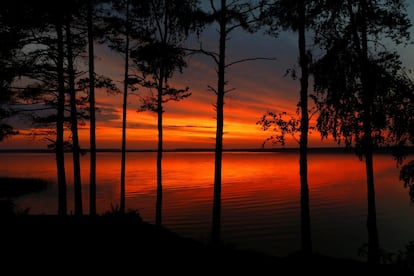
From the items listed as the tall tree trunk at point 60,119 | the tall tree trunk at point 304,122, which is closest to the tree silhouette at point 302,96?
the tall tree trunk at point 304,122

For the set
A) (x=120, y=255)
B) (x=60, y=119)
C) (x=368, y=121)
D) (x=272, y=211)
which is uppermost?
(x=60, y=119)

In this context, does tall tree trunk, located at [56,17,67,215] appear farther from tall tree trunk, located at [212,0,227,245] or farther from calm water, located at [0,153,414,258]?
tall tree trunk, located at [212,0,227,245]

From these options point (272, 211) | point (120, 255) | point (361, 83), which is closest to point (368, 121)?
point (361, 83)

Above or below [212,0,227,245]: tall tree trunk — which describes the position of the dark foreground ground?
below

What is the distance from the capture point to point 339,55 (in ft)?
37.6

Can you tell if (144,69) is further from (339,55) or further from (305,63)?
(339,55)

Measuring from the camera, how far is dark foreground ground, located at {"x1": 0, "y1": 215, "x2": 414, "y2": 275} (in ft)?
29.5

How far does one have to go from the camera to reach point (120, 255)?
9922mm

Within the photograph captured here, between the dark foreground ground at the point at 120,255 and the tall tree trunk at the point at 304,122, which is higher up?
the tall tree trunk at the point at 304,122

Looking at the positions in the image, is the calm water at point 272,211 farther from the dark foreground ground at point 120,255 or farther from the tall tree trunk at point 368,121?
the tall tree trunk at point 368,121

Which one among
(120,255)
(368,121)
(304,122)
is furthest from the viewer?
(304,122)

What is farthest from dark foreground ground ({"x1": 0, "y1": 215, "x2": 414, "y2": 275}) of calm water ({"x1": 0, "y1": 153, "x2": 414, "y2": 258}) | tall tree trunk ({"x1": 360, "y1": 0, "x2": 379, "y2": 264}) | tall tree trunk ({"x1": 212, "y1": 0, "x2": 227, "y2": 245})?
calm water ({"x1": 0, "y1": 153, "x2": 414, "y2": 258})

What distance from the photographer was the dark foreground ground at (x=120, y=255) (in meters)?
8.98

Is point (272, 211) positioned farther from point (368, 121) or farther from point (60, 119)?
point (368, 121)
